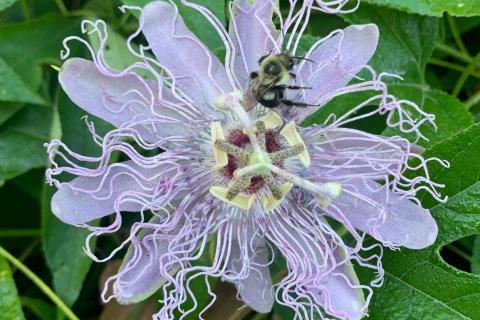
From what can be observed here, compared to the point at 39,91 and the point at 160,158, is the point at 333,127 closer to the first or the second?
the point at 160,158

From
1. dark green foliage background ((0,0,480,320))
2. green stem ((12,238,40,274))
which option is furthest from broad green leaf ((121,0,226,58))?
green stem ((12,238,40,274))

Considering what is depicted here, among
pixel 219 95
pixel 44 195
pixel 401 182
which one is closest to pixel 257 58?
pixel 219 95

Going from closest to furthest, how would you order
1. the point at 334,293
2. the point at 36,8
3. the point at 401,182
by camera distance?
the point at 334,293
the point at 401,182
the point at 36,8

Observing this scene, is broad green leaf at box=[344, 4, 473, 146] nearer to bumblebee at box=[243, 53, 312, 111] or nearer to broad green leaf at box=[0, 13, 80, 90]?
bumblebee at box=[243, 53, 312, 111]

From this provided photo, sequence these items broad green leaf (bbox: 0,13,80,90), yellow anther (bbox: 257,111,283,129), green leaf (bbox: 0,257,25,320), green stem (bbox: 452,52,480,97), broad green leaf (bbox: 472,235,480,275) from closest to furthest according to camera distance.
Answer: yellow anther (bbox: 257,111,283,129) < green leaf (bbox: 0,257,25,320) < broad green leaf (bbox: 472,235,480,275) < broad green leaf (bbox: 0,13,80,90) < green stem (bbox: 452,52,480,97)

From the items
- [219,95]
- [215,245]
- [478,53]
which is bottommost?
[215,245]

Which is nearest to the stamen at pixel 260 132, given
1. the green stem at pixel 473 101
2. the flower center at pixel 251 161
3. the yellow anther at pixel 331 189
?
the flower center at pixel 251 161

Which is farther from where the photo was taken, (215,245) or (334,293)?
(215,245)
